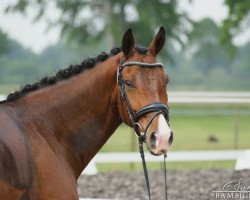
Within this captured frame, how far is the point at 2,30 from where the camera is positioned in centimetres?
4669

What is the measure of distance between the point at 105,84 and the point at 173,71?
237 feet

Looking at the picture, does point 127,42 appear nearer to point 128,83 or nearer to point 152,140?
point 128,83

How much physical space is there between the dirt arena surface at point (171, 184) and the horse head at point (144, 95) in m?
3.25

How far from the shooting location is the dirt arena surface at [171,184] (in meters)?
7.23

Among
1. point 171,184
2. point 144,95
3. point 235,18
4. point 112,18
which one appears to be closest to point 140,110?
point 144,95

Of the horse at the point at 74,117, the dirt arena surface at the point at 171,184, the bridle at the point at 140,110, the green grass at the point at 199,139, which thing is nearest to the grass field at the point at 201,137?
the green grass at the point at 199,139

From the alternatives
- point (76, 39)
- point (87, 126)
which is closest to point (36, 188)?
point (87, 126)

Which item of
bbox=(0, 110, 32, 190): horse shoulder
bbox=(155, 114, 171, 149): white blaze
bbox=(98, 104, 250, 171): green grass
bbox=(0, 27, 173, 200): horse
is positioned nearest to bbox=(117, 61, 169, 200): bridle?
bbox=(0, 27, 173, 200): horse

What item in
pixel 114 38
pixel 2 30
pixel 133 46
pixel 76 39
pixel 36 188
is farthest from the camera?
pixel 2 30

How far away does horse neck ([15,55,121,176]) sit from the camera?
12.7 ft

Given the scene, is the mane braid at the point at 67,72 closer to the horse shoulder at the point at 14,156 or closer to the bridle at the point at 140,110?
the bridle at the point at 140,110

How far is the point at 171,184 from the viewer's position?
8.16 m

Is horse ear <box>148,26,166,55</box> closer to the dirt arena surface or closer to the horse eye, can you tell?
the horse eye

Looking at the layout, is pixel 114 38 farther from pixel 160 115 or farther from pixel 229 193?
pixel 160 115
